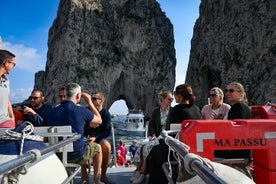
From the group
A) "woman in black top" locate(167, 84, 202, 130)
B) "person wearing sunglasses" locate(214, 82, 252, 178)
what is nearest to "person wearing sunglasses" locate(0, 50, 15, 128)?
"woman in black top" locate(167, 84, 202, 130)

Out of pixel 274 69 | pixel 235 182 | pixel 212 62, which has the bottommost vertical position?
pixel 235 182

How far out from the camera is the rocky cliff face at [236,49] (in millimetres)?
23109

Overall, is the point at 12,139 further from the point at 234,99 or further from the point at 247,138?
the point at 234,99

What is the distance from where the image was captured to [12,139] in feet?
5.84

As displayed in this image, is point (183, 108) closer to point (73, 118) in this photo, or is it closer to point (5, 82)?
point (73, 118)

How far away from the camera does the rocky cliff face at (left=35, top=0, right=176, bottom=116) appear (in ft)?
141

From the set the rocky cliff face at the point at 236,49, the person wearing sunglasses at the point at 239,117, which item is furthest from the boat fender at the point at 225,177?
the rocky cliff face at the point at 236,49

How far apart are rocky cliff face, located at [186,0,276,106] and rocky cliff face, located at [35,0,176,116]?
11.4 meters

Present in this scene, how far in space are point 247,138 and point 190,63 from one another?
34.9 meters

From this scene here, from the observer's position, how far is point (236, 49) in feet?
90.1

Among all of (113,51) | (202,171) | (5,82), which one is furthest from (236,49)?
(202,171)

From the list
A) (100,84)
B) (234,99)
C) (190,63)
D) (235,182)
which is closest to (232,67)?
(190,63)

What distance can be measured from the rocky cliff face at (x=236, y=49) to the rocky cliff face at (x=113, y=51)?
1141 cm

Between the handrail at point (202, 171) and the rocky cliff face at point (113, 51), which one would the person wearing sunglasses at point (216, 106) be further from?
the rocky cliff face at point (113, 51)
